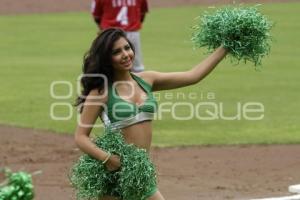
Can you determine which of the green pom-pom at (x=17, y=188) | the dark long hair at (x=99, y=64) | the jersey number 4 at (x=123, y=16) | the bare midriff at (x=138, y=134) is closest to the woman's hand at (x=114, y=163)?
the bare midriff at (x=138, y=134)

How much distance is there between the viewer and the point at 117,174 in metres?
5.65

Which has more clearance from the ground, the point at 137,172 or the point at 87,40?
the point at 137,172

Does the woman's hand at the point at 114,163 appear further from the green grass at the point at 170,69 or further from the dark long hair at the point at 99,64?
the green grass at the point at 170,69

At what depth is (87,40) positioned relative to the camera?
2405cm

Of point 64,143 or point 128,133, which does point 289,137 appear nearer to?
point 64,143

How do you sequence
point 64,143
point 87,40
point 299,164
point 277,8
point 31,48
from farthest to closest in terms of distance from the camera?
point 277,8
point 87,40
point 31,48
point 64,143
point 299,164

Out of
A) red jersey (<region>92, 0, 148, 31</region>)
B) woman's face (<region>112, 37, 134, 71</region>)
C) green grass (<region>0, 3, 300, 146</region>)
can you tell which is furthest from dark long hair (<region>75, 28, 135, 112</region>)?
red jersey (<region>92, 0, 148, 31</region>)

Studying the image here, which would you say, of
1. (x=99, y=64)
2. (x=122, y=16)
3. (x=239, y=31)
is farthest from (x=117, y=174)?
(x=122, y=16)

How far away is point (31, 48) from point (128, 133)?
55.5 ft

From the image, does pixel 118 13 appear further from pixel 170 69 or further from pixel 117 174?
pixel 117 174

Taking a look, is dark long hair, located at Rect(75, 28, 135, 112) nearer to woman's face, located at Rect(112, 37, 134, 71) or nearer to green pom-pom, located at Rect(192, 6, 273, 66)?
woman's face, located at Rect(112, 37, 134, 71)

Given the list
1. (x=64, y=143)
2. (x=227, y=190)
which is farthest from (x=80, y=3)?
(x=227, y=190)

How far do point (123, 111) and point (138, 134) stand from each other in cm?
18

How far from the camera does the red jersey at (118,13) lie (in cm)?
1283
